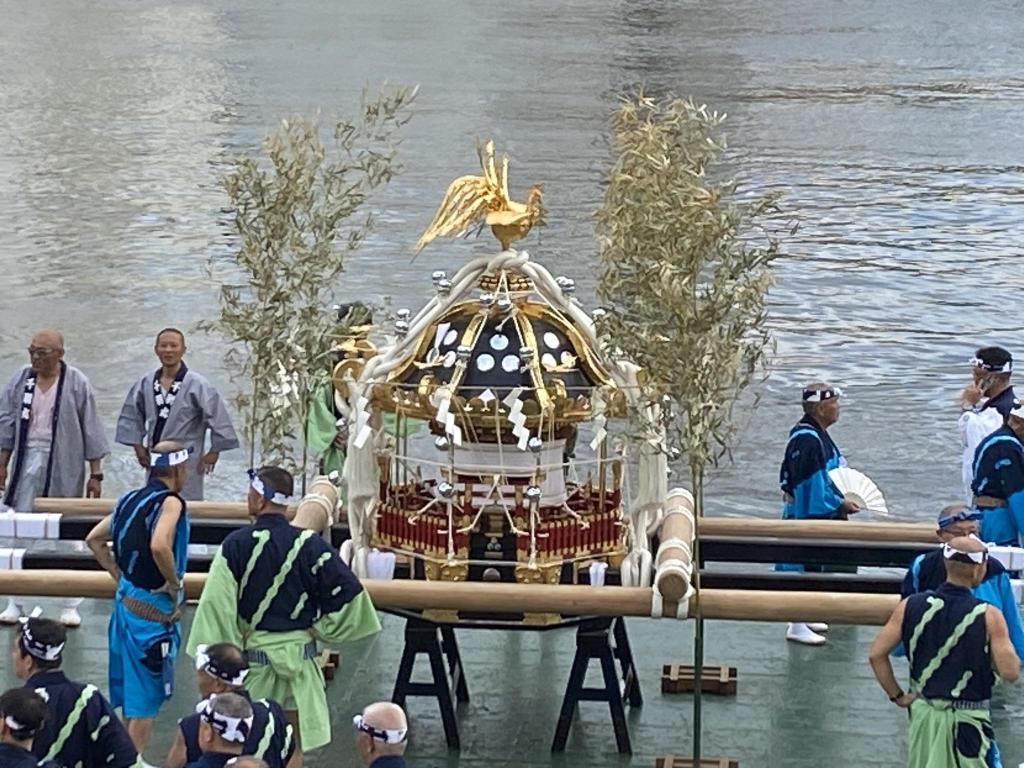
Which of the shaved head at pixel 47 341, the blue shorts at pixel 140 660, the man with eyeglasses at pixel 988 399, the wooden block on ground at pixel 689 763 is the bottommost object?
the wooden block on ground at pixel 689 763

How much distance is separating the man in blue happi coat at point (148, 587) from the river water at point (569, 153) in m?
5.97

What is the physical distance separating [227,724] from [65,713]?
2.22 ft

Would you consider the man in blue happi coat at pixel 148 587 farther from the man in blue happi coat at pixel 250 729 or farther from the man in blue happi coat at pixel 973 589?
the man in blue happi coat at pixel 973 589

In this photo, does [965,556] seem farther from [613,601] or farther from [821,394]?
[821,394]

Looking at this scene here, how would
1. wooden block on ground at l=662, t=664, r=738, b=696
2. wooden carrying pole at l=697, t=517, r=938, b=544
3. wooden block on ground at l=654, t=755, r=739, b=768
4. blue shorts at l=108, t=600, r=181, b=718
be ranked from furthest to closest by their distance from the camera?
1. wooden carrying pole at l=697, t=517, r=938, b=544
2. wooden block on ground at l=662, t=664, r=738, b=696
3. wooden block on ground at l=654, t=755, r=739, b=768
4. blue shorts at l=108, t=600, r=181, b=718

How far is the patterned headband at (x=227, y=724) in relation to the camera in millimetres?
6719

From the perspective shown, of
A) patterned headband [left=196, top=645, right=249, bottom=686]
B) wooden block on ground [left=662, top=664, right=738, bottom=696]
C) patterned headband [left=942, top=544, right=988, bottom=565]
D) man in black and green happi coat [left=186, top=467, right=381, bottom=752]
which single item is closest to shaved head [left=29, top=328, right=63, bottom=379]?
man in black and green happi coat [left=186, top=467, right=381, bottom=752]

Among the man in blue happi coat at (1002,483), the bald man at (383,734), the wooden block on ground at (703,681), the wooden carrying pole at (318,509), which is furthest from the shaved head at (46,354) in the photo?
the bald man at (383,734)

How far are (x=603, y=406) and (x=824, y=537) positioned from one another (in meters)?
1.81

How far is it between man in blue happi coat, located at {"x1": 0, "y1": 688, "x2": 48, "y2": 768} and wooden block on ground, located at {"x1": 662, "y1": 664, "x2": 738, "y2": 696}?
165 inches

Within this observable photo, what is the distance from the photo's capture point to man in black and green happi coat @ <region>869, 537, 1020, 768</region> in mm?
7805

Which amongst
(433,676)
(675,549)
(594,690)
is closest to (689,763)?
(594,690)

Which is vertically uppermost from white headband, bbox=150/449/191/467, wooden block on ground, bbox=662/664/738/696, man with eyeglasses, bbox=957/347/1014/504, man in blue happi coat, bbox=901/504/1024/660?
man with eyeglasses, bbox=957/347/1014/504

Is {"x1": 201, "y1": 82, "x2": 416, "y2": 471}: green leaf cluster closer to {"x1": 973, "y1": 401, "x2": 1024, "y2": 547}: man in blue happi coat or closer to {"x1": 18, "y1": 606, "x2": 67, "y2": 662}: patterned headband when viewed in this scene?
{"x1": 18, "y1": 606, "x2": 67, "y2": 662}: patterned headband
